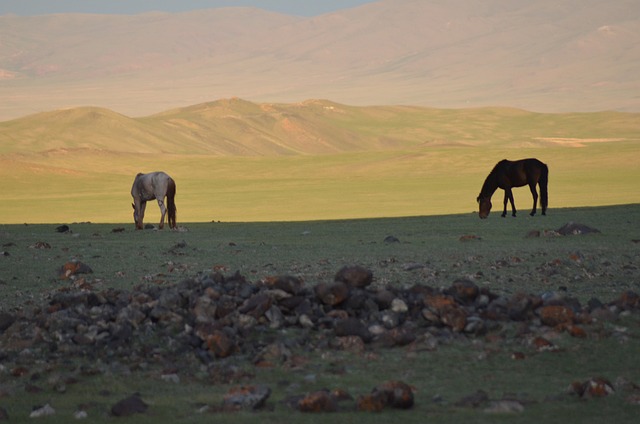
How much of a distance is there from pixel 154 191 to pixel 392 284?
61.9ft

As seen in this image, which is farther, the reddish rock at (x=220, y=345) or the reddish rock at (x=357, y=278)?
the reddish rock at (x=357, y=278)

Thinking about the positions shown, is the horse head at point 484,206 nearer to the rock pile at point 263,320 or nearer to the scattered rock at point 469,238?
the scattered rock at point 469,238

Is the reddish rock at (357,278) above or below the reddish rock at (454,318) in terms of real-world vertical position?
above

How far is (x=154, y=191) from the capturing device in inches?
1266

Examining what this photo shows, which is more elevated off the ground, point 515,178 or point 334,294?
point 515,178

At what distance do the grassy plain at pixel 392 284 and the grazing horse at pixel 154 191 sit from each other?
984mm

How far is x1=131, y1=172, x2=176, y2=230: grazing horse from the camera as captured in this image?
31406 mm

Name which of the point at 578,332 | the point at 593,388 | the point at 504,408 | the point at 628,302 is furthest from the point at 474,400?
the point at 628,302

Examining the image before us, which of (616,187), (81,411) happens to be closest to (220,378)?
(81,411)

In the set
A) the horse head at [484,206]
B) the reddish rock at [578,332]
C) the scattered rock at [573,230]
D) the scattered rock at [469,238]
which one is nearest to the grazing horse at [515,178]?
the horse head at [484,206]

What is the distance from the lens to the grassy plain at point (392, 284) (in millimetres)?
8414

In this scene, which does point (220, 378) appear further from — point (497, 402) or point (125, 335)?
point (497, 402)

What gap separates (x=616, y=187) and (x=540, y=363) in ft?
198

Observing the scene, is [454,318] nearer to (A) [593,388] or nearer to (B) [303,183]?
(A) [593,388]
